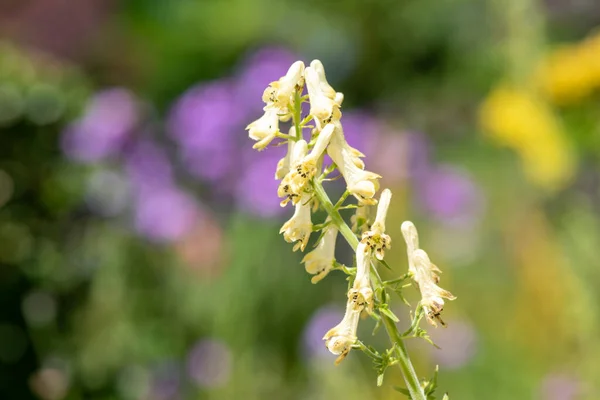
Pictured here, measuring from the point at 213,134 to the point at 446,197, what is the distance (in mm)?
1021

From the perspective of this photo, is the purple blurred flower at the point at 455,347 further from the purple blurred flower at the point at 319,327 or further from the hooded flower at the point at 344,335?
the hooded flower at the point at 344,335

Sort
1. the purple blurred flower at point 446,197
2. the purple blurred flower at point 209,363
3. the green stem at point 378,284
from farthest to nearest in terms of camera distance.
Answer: the purple blurred flower at point 446,197 → the purple blurred flower at point 209,363 → the green stem at point 378,284

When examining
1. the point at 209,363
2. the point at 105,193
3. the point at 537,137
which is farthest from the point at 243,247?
the point at 537,137

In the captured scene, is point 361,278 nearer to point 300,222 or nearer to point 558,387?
point 300,222

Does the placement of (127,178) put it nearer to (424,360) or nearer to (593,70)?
(424,360)

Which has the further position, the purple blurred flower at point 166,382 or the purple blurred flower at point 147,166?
the purple blurred flower at point 147,166

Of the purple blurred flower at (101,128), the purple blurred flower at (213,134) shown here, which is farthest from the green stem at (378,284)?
the purple blurred flower at (213,134)

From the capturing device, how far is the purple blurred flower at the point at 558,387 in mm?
2047

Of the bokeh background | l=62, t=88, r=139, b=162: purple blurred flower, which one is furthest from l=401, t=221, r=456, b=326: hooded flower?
l=62, t=88, r=139, b=162: purple blurred flower

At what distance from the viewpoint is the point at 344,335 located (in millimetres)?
535

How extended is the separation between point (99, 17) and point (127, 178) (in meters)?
5.92

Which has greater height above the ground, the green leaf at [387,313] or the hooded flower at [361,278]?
the hooded flower at [361,278]

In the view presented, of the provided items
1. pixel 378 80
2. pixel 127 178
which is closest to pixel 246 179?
pixel 127 178

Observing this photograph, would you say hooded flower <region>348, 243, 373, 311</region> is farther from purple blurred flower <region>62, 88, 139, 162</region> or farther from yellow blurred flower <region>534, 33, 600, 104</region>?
yellow blurred flower <region>534, 33, 600, 104</region>
